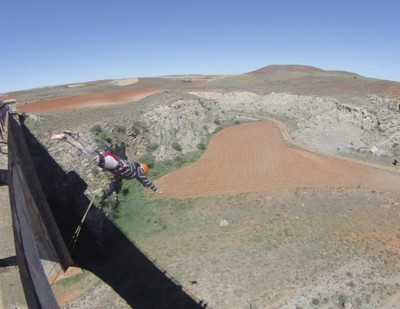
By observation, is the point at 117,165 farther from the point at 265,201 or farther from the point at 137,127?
the point at 137,127

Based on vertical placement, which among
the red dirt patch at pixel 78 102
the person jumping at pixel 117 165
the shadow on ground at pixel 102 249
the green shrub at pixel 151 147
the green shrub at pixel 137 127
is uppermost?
the red dirt patch at pixel 78 102

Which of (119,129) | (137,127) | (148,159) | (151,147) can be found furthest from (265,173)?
(119,129)

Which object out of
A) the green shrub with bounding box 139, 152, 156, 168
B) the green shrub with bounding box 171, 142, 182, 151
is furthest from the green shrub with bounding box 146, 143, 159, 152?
the green shrub with bounding box 171, 142, 182, 151

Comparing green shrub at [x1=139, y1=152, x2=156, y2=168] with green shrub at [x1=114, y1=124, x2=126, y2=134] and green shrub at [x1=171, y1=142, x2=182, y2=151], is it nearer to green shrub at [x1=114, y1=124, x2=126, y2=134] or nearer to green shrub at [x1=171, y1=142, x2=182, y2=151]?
green shrub at [x1=114, y1=124, x2=126, y2=134]

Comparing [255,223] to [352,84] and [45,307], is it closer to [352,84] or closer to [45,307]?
[45,307]

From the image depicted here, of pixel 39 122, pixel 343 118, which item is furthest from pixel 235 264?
pixel 343 118

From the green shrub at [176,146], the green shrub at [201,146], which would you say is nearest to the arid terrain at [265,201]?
the green shrub at [176,146]

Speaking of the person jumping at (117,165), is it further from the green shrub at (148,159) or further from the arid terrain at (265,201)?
the green shrub at (148,159)

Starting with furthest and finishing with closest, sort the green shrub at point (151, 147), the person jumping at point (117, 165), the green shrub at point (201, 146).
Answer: the green shrub at point (201, 146) → the green shrub at point (151, 147) → the person jumping at point (117, 165)

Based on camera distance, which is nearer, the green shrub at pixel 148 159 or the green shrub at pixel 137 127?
the green shrub at pixel 148 159
